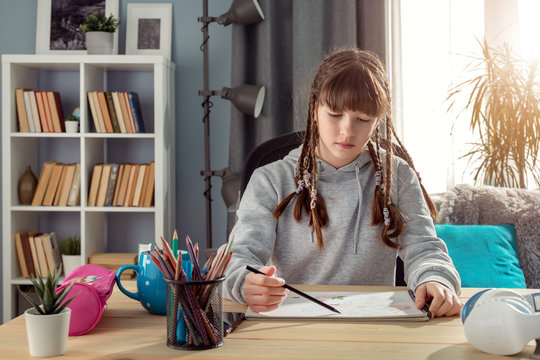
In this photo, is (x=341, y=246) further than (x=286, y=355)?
Yes

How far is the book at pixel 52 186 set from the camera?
3037mm

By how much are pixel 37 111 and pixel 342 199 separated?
2.04 metres

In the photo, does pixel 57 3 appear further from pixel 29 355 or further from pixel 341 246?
pixel 29 355

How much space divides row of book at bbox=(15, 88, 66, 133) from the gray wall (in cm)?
42

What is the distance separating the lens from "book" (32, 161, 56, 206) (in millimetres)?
3033

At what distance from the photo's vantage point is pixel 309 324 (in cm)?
95

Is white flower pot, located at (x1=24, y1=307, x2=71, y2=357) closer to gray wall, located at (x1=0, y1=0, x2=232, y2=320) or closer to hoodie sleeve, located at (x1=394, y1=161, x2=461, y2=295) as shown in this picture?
hoodie sleeve, located at (x1=394, y1=161, x2=461, y2=295)

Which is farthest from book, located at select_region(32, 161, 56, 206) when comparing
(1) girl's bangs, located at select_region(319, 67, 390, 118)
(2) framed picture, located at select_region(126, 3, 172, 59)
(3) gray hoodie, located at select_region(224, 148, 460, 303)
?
(1) girl's bangs, located at select_region(319, 67, 390, 118)

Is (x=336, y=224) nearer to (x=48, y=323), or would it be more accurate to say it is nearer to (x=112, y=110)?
(x=48, y=323)

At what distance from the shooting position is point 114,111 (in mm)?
3002

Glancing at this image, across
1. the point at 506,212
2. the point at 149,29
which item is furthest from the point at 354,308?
the point at 149,29

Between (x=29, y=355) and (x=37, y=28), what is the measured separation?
2.80 metres

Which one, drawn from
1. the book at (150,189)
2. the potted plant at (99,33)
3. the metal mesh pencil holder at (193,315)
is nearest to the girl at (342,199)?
the metal mesh pencil holder at (193,315)

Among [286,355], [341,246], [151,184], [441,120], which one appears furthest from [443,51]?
[286,355]
